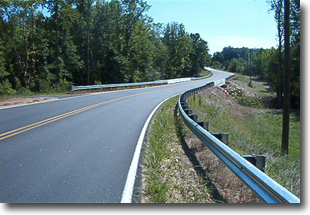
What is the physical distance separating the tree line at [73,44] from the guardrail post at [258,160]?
3465 centimetres

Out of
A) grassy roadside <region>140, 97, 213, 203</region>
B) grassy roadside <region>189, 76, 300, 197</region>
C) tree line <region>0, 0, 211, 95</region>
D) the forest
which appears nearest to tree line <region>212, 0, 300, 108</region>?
the forest

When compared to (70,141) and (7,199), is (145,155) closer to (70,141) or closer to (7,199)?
(70,141)

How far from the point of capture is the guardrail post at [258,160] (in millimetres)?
4406

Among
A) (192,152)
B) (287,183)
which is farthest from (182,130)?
(287,183)

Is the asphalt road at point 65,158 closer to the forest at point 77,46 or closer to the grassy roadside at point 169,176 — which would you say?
the grassy roadside at point 169,176

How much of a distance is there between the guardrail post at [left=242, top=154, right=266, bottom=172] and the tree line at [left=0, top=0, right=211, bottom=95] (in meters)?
34.7

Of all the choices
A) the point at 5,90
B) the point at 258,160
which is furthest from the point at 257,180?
the point at 5,90

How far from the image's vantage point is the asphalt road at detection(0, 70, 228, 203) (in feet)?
14.5

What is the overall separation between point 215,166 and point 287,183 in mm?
1409

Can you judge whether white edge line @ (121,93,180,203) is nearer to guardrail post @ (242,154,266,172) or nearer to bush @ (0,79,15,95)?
guardrail post @ (242,154,266,172)

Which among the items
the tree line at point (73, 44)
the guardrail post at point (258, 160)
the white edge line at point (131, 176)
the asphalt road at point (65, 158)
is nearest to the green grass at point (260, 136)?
the guardrail post at point (258, 160)

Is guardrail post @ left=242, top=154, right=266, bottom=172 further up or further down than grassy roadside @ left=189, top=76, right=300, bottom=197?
further up

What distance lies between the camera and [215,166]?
591 cm

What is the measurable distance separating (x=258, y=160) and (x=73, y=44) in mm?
48408
